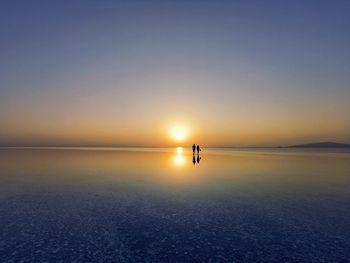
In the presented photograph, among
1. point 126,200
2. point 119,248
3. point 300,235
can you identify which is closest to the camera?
point 119,248

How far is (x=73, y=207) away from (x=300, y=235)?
1148 cm

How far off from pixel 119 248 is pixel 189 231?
9.86 feet

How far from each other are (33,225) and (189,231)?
6.90 meters

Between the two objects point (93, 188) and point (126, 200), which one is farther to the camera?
point (93, 188)

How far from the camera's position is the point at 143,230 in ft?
33.6

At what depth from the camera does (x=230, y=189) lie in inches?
726

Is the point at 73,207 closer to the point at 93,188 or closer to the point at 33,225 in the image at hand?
the point at 33,225

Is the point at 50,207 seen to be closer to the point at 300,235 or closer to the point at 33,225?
the point at 33,225

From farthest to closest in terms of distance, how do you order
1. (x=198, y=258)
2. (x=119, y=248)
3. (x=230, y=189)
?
(x=230, y=189), (x=119, y=248), (x=198, y=258)

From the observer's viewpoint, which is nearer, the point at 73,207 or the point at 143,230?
the point at 143,230

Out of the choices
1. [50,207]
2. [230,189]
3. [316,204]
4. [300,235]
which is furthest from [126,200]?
[316,204]

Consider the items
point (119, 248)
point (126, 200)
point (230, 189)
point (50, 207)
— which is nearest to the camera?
point (119, 248)

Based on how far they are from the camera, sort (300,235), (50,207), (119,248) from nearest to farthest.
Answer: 1. (119,248)
2. (300,235)
3. (50,207)

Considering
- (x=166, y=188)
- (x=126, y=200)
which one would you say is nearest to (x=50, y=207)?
(x=126, y=200)
